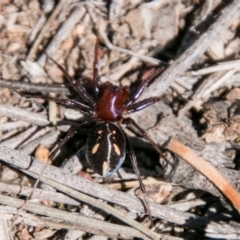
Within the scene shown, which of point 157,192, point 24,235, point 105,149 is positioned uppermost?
point 105,149

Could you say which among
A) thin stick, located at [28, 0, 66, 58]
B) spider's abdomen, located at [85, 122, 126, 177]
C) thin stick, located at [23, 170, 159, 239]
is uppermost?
thin stick, located at [28, 0, 66, 58]

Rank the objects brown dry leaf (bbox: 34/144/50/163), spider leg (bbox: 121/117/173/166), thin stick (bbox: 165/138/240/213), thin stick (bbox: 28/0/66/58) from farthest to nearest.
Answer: thin stick (bbox: 28/0/66/58), brown dry leaf (bbox: 34/144/50/163), spider leg (bbox: 121/117/173/166), thin stick (bbox: 165/138/240/213)

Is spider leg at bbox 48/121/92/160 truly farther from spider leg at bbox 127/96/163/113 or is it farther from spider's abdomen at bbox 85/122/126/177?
spider leg at bbox 127/96/163/113

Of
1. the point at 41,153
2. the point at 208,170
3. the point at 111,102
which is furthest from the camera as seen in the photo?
the point at 111,102

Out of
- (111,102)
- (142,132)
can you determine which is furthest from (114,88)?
(142,132)

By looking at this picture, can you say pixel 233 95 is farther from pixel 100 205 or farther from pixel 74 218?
pixel 74 218

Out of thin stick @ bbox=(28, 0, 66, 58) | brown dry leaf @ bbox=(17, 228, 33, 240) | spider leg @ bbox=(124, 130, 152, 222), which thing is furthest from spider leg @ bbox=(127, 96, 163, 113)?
brown dry leaf @ bbox=(17, 228, 33, 240)
